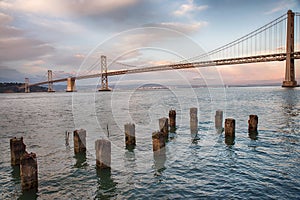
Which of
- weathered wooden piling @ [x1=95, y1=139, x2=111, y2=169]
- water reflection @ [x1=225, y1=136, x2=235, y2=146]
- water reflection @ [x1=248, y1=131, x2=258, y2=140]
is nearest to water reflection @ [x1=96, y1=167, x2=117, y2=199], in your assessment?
weathered wooden piling @ [x1=95, y1=139, x2=111, y2=169]

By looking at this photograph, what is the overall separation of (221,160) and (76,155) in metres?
6.47

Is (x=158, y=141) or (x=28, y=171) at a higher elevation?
(x=158, y=141)

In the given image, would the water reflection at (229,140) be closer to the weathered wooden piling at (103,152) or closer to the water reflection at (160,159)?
the water reflection at (160,159)

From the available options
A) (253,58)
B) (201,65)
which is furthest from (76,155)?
(253,58)

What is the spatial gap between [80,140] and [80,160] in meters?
0.97

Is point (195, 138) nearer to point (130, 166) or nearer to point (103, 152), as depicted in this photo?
point (130, 166)

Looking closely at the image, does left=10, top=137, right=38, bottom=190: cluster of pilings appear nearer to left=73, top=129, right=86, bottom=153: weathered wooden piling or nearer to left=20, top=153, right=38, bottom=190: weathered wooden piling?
left=20, top=153, right=38, bottom=190: weathered wooden piling

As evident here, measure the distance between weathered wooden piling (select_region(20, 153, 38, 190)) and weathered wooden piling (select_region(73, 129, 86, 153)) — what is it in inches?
127

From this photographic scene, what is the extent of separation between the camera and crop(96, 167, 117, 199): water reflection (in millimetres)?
6510

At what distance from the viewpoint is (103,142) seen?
26.0 feet

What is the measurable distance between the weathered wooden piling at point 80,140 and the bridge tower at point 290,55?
265 ft

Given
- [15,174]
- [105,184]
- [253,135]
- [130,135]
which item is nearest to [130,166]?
[105,184]

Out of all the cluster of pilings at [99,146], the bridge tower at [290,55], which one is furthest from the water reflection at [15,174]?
the bridge tower at [290,55]

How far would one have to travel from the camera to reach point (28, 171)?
22.1 ft
